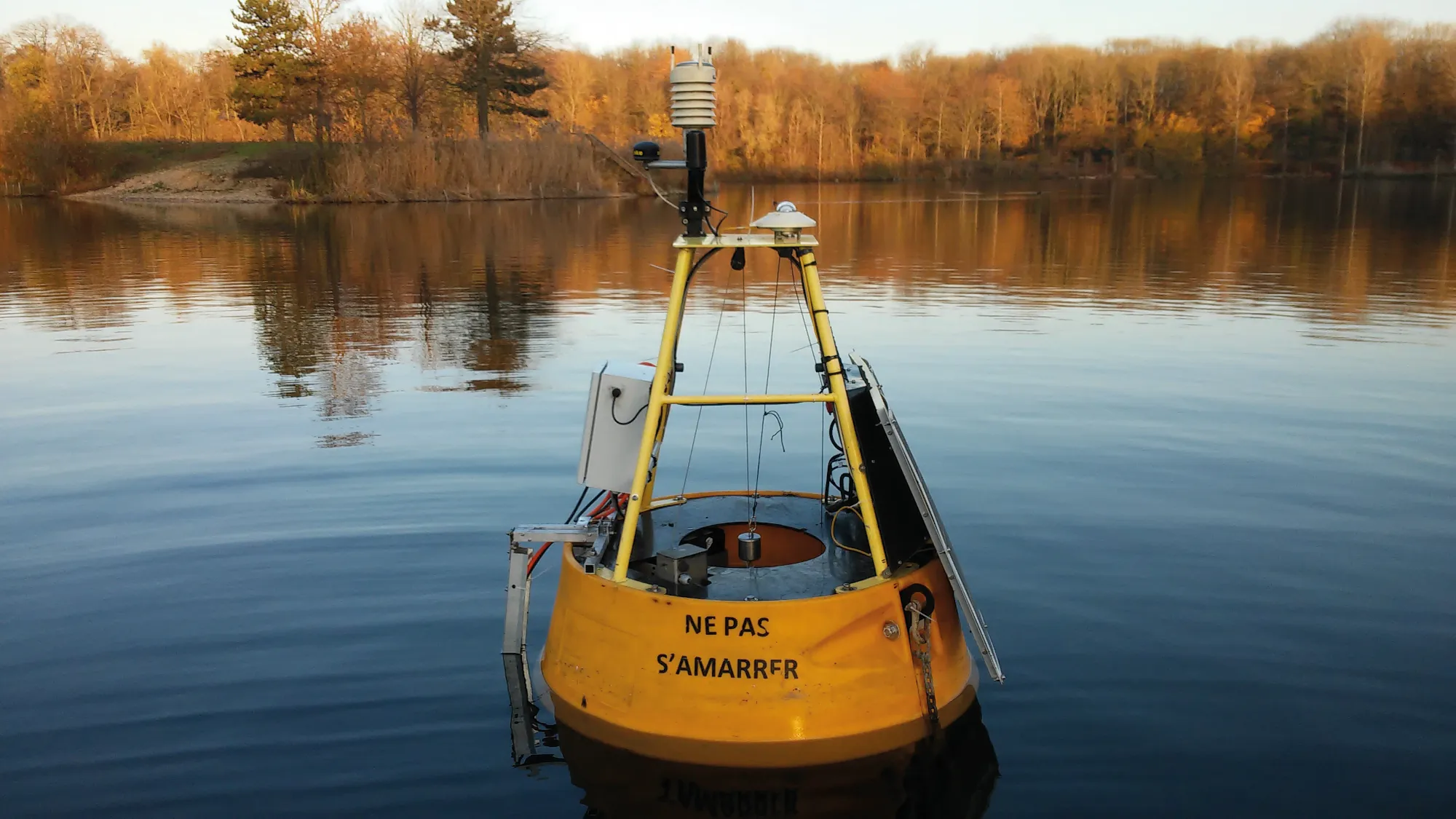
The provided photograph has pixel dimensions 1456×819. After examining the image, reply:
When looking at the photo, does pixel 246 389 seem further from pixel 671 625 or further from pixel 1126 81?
pixel 1126 81

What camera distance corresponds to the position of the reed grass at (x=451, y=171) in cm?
5853

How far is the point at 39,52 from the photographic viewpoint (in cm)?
9219

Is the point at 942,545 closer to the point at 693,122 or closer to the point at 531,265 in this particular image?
the point at 693,122

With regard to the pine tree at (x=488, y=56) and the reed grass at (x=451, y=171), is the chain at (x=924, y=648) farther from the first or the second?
the pine tree at (x=488, y=56)

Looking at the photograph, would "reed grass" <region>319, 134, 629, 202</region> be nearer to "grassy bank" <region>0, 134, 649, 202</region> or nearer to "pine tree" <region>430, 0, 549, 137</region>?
"grassy bank" <region>0, 134, 649, 202</region>

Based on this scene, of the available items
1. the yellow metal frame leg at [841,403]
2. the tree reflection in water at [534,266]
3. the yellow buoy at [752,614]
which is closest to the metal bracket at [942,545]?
the yellow buoy at [752,614]

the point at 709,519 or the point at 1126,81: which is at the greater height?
the point at 1126,81

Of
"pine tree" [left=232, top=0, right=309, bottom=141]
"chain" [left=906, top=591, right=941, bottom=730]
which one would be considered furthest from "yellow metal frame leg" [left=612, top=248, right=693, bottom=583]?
"pine tree" [left=232, top=0, right=309, bottom=141]

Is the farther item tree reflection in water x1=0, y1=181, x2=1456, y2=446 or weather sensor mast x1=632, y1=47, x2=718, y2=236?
tree reflection in water x1=0, y1=181, x2=1456, y2=446

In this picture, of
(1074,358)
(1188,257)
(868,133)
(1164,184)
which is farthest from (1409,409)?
(868,133)

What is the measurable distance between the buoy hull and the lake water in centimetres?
63

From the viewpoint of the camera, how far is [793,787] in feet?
19.2

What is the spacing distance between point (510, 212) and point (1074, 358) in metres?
38.8

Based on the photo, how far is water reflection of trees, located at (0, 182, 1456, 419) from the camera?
67.1ft
